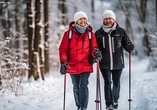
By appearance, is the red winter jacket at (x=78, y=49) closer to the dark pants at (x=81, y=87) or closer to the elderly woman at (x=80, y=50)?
the elderly woman at (x=80, y=50)

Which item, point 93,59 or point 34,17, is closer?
point 93,59

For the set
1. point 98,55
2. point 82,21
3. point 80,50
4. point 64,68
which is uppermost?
point 82,21

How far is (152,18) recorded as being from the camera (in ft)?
101

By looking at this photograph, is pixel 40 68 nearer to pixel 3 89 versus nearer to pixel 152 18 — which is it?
pixel 3 89

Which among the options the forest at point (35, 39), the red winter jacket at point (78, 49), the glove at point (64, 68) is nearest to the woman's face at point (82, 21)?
the red winter jacket at point (78, 49)

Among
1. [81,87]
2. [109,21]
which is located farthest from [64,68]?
[109,21]

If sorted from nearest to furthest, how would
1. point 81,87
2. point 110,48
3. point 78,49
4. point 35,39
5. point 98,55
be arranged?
point 98,55 → point 78,49 → point 81,87 → point 110,48 → point 35,39

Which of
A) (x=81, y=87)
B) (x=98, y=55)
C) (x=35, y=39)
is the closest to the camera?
(x=98, y=55)

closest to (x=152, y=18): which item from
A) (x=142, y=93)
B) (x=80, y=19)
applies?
(x=142, y=93)

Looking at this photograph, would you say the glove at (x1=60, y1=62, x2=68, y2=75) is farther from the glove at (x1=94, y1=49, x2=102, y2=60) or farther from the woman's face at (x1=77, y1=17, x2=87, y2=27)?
the woman's face at (x1=77, y1=17, x2=87, y2=27)

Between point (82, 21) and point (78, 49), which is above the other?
point (82, 21)

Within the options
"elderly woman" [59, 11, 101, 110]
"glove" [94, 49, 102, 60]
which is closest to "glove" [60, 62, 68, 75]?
"elderly woman" [59, 11, 101, 110]

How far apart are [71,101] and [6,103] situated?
5.99 feet

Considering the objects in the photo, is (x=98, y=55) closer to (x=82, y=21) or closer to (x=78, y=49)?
(x=78, y=49)
